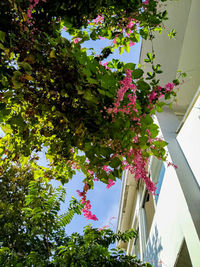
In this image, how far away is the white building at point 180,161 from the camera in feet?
11.8

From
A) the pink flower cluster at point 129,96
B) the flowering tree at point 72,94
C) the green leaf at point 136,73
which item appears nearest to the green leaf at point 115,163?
the flowering tree at point 72,94

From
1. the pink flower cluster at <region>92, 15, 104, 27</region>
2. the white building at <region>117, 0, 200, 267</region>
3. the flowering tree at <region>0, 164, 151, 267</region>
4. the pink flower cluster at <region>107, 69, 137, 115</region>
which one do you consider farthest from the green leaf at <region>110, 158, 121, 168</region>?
the white building at <region>117, 0, 200, 267</region>

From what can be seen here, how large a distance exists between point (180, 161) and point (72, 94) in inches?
144

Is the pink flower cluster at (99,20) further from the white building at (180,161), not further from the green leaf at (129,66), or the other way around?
the white building at (180,161)

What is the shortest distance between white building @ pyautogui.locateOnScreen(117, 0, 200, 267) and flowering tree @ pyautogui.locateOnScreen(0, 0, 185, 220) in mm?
1980

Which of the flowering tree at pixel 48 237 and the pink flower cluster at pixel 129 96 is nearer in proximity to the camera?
the pink flower cluster at pixel 129 96

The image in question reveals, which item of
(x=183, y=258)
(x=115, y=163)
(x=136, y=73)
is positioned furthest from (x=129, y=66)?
(x=183, y=258)

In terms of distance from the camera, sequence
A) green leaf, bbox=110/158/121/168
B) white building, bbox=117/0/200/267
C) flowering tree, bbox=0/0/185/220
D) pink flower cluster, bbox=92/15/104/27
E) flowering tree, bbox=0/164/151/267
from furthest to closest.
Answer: white building, bbox=117/0/200/267, flowering tree, bbox=0/164/151/267, pink flower cluster, bbox=92/15/104/27, green leaf, bbox=110/158/121/168, flowering tree, bbox=0/0/185/220

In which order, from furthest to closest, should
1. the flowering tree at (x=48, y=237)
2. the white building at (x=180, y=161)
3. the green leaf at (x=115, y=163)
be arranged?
the white building at (x=180, y=161)
the flowering tree at (x=48, y=237)
the green leaf at (x=115, y=163)

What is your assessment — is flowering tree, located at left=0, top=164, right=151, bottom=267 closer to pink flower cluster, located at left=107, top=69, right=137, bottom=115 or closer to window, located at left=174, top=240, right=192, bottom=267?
window, located at left=174, top=240, right=192, bottom=267

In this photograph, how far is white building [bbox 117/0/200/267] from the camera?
3606mm

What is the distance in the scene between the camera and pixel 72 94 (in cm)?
151

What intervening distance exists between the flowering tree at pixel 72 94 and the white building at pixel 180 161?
1980 millimetres

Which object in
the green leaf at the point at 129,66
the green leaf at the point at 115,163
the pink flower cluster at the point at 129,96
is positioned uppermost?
the green leaf at the point at 129,66
